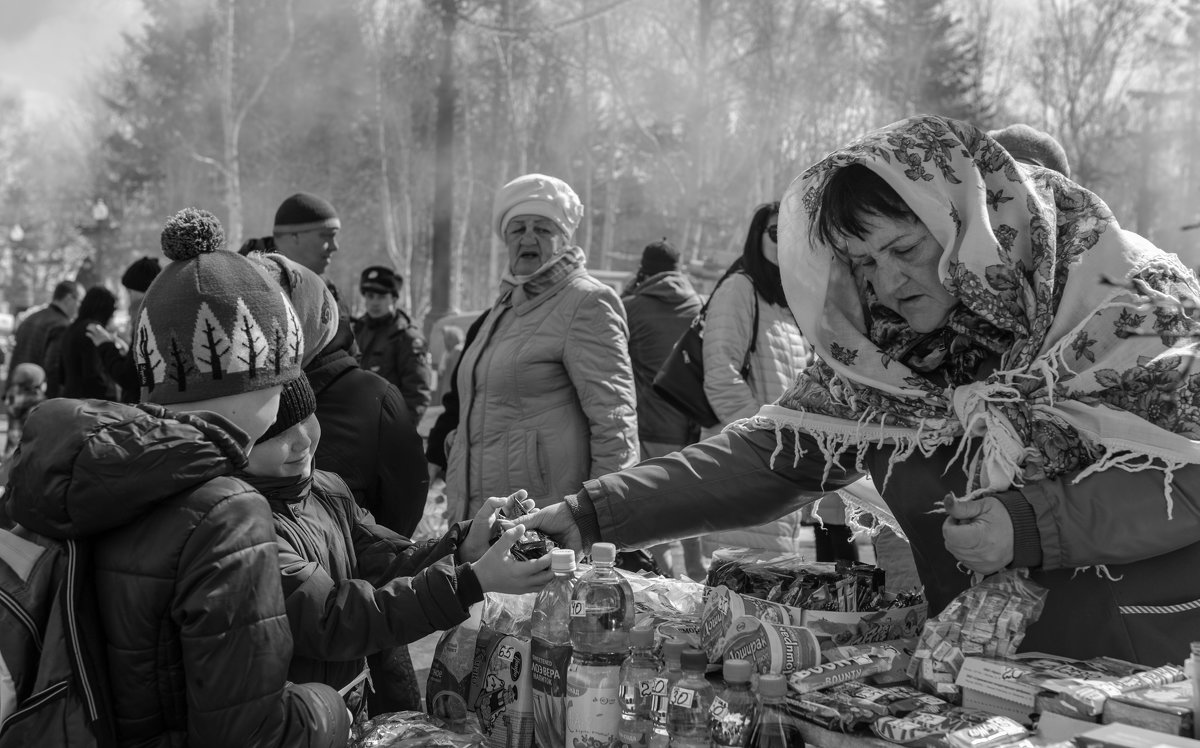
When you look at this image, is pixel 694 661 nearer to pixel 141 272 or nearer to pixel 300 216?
pixel 300 216

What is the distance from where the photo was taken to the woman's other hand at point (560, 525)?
2.15m

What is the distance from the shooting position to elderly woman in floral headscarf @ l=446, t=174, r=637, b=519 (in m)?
3.73

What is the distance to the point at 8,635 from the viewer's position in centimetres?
143

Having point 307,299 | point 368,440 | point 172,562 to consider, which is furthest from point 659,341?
point 172,562

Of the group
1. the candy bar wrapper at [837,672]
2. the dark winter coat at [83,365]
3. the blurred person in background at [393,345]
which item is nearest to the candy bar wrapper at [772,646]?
the candy bar wrapper at [837,672]

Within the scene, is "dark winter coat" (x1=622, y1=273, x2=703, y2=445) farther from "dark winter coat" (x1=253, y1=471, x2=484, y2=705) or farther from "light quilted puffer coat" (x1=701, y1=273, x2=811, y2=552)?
"dark winter coat" (x1=253, y1=471, x2=484, y2=705)

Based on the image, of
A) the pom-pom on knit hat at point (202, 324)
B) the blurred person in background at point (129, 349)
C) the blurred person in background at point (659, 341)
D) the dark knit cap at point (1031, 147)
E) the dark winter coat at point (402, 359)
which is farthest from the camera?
the dark winter coat at point (402, 359)

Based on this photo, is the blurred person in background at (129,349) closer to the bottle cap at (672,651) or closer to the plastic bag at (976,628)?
the bottle cap at (672,651)

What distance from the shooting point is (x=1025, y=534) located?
5.53ft

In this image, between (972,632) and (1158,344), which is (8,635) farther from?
(1158,344)

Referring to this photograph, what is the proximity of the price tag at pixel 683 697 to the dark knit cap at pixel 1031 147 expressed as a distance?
297cm

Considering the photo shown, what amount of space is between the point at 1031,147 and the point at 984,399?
245cm

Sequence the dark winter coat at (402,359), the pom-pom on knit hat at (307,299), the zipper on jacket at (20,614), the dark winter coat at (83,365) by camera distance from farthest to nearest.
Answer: the dark winter coat at (83,365) < the dark winter coat at (402,359) < the pom-pom on knit hat at (307,299) < the zipper on jacket at (20,614)

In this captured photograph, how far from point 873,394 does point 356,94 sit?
29.1 metres
